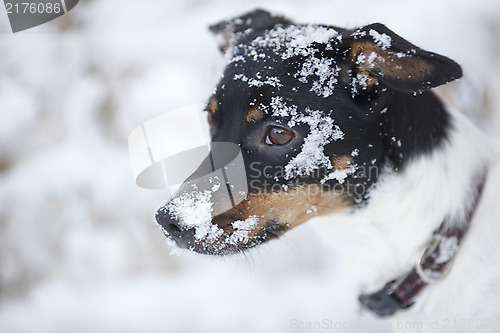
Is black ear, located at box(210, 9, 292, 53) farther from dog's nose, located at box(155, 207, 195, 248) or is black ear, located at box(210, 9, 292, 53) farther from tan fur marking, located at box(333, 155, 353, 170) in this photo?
dog's nose, located at box(155, 207, 195, 248)

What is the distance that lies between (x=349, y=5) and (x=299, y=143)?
2198 mm

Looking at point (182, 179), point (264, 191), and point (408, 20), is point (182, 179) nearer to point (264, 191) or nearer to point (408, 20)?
point (264, 191)

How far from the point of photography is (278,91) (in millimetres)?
1291

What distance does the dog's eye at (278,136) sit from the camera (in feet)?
4.26

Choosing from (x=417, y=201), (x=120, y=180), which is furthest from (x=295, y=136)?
(x=120, y=180)

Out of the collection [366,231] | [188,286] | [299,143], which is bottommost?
[188,286]

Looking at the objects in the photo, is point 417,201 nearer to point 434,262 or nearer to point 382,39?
point 434,262

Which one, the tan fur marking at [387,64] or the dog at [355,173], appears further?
the dog at [355,173]

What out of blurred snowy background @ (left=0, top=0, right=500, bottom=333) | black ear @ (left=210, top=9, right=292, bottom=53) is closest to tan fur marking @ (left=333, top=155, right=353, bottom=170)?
black ear @ (left=210, top=9, right=292, bottom=53)

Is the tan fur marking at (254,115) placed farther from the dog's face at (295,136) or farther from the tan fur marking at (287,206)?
the tan fur marking at (287,206)

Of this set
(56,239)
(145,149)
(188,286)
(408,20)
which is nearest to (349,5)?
(408,20)

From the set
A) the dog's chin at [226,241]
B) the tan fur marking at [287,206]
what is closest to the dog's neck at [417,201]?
the tan fur marking at [287,206]

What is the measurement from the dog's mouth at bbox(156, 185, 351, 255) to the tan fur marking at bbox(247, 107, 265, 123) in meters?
0.26

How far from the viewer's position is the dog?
4.24 ft
